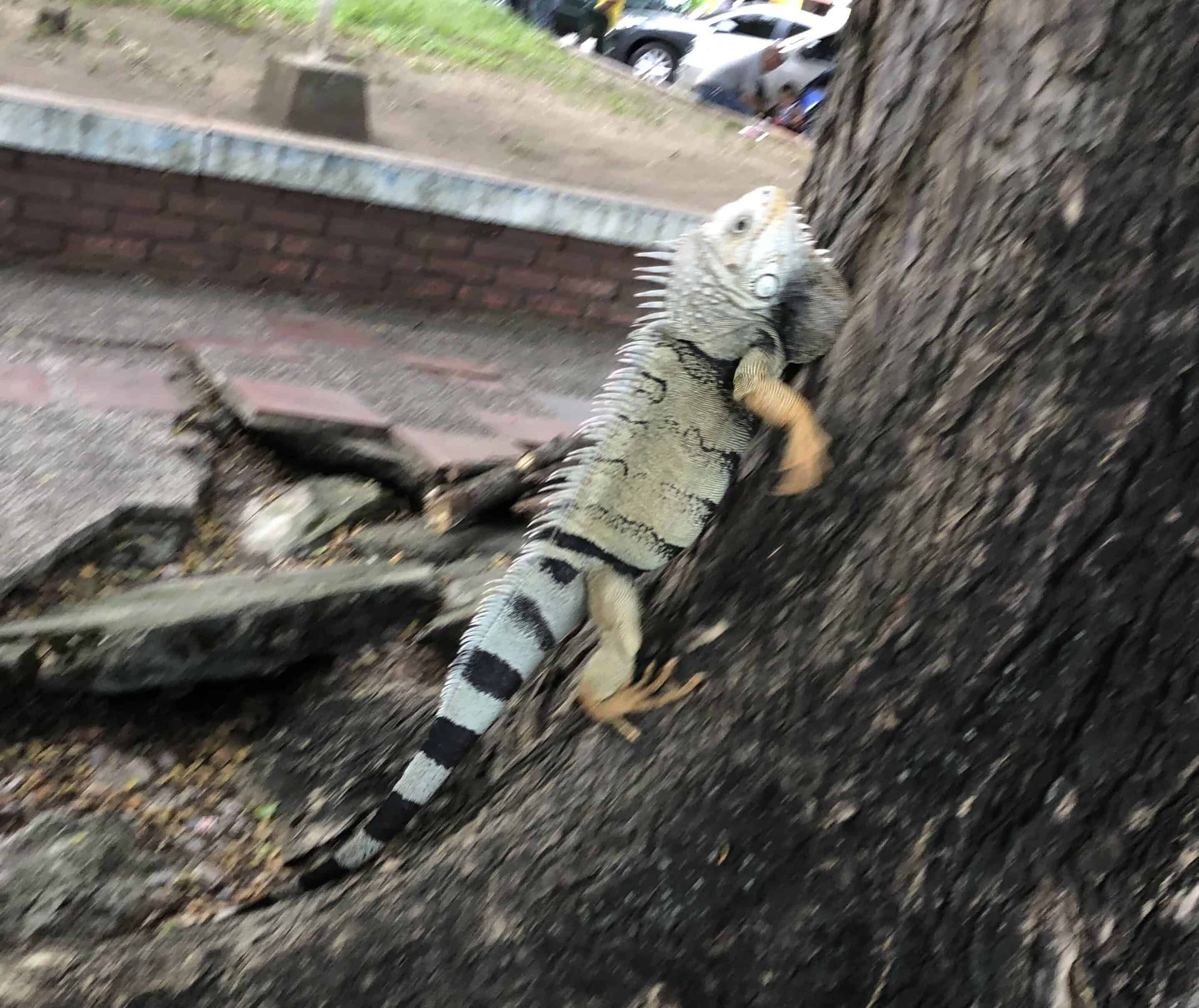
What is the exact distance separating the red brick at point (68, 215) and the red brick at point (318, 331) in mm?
790

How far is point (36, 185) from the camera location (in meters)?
4.73

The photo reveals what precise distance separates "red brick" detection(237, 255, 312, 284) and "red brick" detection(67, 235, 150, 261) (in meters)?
0.41

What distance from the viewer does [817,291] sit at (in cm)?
190

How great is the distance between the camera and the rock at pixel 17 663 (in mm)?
2828

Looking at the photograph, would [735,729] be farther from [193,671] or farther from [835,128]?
[193,671]

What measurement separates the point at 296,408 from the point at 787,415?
2.43 meters

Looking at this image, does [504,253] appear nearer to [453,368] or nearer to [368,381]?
[453,368]

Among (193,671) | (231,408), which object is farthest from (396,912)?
(231,408)

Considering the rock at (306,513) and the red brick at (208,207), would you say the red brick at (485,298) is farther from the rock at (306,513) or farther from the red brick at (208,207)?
the rock at (306,513)

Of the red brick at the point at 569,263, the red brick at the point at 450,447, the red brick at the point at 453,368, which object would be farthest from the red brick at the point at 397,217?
the red brick at the point at 450,447

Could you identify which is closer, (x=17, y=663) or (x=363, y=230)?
(x=17, y=663)

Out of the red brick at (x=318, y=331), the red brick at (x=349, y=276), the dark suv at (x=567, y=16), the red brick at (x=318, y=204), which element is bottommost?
the dark suv at (x=567, y=16)

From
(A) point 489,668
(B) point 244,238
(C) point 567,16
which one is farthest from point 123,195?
(C) point 567,16

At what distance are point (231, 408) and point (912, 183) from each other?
2.81 m
